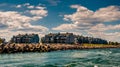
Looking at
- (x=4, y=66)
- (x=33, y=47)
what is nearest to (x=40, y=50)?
(x=33, y=47)

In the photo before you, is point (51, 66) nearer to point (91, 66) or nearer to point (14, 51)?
point (91, 66)

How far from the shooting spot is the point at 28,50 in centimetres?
8806

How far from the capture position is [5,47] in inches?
3157

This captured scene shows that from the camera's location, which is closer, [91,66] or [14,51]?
[91,66]

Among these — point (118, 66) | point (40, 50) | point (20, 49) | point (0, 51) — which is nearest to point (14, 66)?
point (118, 66)

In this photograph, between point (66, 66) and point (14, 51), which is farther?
point (14, 51)

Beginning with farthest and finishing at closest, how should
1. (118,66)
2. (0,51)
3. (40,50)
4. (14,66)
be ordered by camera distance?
(40,50) < (0,51) < (14,66) < (118,66)

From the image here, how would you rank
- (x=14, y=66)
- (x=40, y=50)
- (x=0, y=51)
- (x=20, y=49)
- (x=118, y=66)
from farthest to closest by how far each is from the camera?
(x=40, y=50), (x=20, y=49), (x=0, y=51), (x=14, y=66), (x=118, y=66)

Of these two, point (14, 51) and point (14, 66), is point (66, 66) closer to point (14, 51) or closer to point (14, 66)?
point (14, 66)

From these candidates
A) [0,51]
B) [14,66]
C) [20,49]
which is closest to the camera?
[14,66]

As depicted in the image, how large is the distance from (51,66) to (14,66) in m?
5.49

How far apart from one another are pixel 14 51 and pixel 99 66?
47.0 metres

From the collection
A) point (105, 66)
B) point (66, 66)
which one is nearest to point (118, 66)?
point (105, 66)

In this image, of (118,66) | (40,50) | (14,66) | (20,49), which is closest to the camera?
(118,66)
